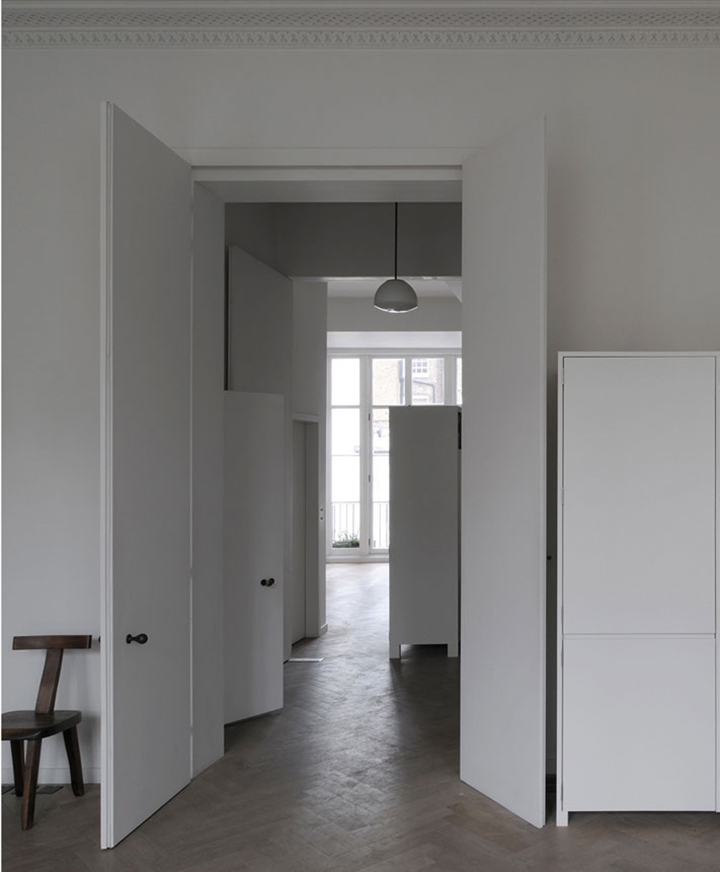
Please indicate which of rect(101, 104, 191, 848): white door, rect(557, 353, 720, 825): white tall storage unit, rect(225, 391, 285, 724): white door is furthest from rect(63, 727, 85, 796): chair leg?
rect(557, 353, 720, 825): white tall storage unit

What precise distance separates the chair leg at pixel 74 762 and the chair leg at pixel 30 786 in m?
0.31

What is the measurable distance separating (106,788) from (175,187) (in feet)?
8.80

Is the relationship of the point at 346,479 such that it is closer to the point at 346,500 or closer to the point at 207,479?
the point at 346,500

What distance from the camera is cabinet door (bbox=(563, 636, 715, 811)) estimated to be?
3455 millimetres

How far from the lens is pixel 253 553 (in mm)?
5047

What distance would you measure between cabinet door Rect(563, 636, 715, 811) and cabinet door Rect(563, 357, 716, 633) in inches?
6.0

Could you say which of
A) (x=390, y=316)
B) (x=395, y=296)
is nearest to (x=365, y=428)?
(x=390, y=316)

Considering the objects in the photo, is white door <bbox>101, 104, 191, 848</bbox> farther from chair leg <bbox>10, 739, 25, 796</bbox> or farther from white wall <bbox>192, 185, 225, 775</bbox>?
chair leg <bbox>10, 739, 25, 796</bbox>

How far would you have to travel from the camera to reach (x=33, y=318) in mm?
4078

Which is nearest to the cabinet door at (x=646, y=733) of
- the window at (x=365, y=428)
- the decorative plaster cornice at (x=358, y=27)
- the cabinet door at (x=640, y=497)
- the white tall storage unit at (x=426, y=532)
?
the cabinet door at (x=640, y=497)

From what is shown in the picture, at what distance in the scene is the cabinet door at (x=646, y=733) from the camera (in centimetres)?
346

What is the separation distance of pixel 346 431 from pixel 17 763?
987 cm

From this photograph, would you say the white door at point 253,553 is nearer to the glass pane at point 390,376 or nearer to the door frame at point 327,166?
the door frame at point 327,166

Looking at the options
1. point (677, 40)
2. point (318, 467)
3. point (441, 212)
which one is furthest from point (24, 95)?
point (318, 467)
